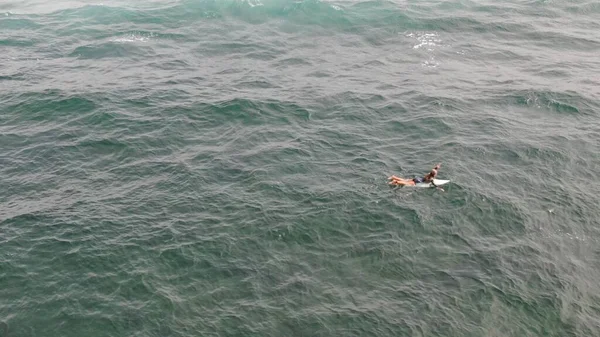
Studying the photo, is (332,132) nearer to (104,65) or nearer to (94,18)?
(104,65)

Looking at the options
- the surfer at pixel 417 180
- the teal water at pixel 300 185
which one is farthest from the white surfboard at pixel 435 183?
the teal water at pixel 300 185

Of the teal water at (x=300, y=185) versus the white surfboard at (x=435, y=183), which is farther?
the white surfboard at (x=435, y=183)

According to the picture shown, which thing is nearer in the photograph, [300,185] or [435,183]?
[435,183]

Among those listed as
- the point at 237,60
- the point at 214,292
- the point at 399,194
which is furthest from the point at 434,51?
the point at 214,292

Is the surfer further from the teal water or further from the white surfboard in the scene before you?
the teal water

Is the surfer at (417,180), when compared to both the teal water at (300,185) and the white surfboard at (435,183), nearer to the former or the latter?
the white surfboard at (435,183)

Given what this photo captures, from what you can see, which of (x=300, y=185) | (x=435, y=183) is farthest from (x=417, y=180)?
(x=300, y=185)

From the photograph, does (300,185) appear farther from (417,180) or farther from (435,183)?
(435,183)

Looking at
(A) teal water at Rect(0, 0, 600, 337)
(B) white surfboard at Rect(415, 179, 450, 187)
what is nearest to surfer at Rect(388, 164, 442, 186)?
(B) white surfboard at Rect(415, 179, 450, 187)
